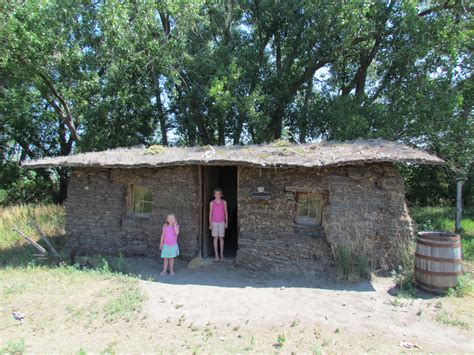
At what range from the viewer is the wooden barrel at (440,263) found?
6.08 metres

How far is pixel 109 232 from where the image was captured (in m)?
8.86

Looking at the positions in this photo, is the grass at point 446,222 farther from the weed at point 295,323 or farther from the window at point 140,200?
the window at point 140,200

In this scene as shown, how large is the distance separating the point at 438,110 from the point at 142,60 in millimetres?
11538

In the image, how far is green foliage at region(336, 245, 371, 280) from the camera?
6.86 meters

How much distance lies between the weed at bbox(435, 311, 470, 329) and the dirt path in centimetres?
7

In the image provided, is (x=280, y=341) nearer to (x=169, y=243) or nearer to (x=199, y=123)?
(x=169, y=243)

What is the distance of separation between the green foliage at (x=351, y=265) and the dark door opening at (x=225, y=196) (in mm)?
2844

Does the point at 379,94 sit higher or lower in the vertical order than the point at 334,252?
higher

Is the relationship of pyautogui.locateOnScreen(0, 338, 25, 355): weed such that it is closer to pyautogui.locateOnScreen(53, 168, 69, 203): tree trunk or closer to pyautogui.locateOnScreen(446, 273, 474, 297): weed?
pyautogui.locateOnScreen(446, 273, 474, 297): weed

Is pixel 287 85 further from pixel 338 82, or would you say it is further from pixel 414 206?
pixel 414 206

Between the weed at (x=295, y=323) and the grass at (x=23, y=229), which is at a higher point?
the grass at (x=23, y=229)

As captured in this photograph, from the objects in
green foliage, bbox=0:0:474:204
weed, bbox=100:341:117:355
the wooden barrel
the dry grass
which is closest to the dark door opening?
the dry grass

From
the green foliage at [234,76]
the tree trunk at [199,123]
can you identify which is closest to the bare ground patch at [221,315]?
the green foliage at [234,76]

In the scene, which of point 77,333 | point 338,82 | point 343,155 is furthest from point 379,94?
point 77,333
